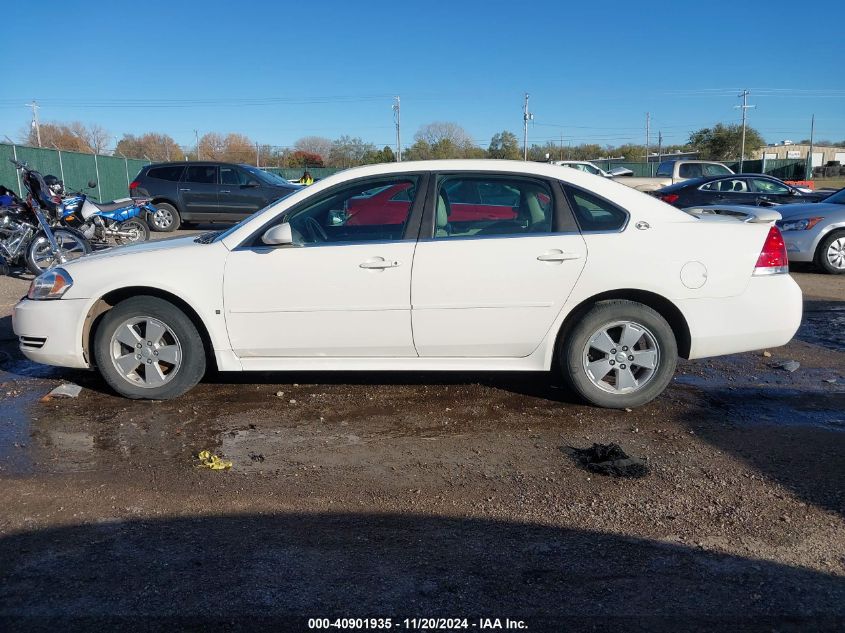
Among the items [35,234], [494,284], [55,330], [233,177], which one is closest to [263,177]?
[233,177]

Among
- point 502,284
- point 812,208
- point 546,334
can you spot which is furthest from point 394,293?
point 812,208

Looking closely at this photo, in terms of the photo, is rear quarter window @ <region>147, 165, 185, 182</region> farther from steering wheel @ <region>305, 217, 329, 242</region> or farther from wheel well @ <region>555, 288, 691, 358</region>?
wheel well @ <region>555, 288, 691, 358</region>

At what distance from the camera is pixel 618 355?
4973 mm

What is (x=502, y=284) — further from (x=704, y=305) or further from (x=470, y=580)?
A: (x=470, y=580)

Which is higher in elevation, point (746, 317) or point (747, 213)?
point (747, 213)

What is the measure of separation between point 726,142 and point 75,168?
5040 cm

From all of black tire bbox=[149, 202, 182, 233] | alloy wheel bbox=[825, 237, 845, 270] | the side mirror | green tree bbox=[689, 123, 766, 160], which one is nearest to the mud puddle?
alloy wheel bbox=[825, 237, 845, 270]

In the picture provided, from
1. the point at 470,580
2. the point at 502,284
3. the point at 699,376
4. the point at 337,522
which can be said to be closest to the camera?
the point at 470,580

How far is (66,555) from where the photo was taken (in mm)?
3160

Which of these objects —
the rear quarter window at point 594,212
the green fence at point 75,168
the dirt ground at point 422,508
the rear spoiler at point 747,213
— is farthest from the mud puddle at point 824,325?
the green fence at point 75,168

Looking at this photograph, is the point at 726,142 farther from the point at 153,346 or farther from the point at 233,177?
the point at 153,346

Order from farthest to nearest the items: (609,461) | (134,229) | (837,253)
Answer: (134,229), (837,253), (609,461)

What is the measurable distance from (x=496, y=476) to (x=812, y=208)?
9344mm

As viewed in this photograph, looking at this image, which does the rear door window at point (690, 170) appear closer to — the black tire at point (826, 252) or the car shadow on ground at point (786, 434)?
the black tire at point (826, 252)
